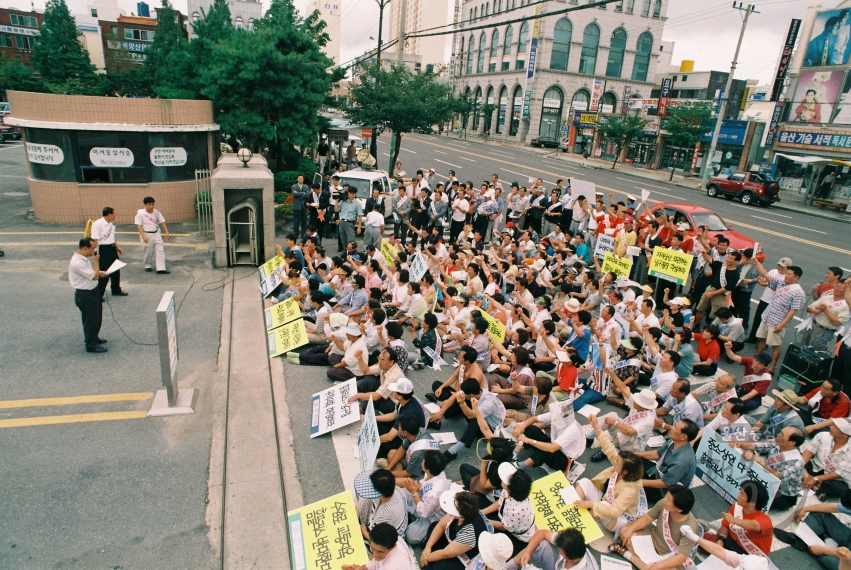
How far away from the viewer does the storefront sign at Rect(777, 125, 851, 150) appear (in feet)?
99.0

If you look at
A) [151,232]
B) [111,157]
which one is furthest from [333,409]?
[111,157]

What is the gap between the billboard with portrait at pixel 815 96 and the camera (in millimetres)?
31141

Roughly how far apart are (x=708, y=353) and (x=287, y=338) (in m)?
6.97

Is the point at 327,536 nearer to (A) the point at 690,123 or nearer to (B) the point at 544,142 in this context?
(A) the point at 690,123

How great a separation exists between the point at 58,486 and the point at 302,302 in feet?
16.5

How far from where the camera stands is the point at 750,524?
481cm

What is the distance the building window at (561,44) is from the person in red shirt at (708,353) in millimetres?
63161

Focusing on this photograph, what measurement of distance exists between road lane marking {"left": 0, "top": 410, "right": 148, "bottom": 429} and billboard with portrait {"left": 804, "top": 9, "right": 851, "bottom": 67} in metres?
39.5

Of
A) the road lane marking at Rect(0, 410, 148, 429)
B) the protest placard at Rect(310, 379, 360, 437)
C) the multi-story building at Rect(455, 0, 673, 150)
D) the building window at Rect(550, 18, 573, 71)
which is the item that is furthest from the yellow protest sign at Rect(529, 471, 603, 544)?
the building window at Rect(550, 18, 573, 71)

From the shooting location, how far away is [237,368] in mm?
8219

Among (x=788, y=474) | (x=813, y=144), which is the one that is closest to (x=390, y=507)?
(x=788, y=474)

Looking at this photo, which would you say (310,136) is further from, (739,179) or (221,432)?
(739,179)

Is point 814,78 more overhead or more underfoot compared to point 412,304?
more overhead

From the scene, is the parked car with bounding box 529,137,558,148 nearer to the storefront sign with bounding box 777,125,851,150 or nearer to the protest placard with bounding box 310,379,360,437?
the storefront sign with bounding box 777,125,851,150
